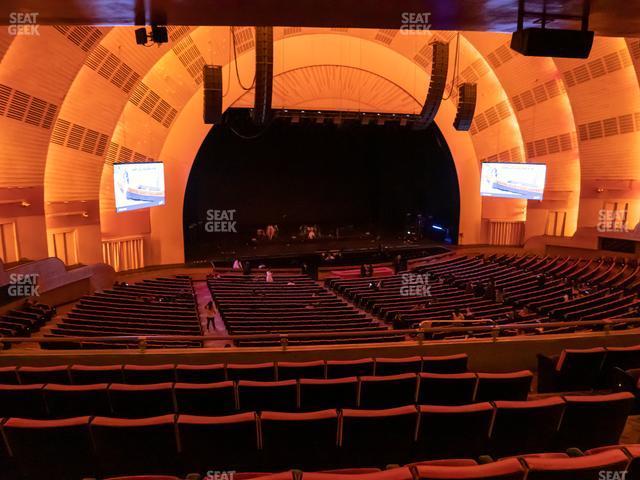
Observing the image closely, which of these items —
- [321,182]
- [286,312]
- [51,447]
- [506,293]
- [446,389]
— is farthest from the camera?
[321,182]

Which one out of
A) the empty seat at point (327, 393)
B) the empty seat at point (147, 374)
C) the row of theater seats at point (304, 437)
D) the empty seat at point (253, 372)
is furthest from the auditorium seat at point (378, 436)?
the empty seat at point (147, 374)

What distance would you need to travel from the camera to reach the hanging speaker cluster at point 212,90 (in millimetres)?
11945

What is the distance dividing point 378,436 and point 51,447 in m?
2.52

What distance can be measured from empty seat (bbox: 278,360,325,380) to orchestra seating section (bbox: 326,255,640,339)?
118 inches

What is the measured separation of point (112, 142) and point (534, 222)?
20427 millimetres

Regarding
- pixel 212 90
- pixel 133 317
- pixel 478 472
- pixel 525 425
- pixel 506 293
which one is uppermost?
pixel 212 90

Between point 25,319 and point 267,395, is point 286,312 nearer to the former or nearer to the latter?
point 25,319

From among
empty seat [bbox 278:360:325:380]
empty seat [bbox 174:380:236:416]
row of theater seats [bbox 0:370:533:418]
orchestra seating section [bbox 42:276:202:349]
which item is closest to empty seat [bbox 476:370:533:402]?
row of theater seats [bbox 0:370:533:418]

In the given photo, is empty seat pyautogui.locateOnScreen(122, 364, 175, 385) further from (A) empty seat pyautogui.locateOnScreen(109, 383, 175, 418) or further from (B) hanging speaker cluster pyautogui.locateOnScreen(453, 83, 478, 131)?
(B) hanging speaker cluster pyautogui.locateOnScreen(453, 83, 478, 131)

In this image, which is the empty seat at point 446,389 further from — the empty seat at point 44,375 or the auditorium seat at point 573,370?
the empty seat at point 44,375

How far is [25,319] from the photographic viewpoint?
10.9 meters

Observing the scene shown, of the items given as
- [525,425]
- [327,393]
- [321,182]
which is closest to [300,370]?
[327,393]

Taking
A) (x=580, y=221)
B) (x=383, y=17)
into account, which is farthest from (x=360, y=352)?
(x=580, y=221)

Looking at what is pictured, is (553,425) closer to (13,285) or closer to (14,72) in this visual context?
(13,285)
